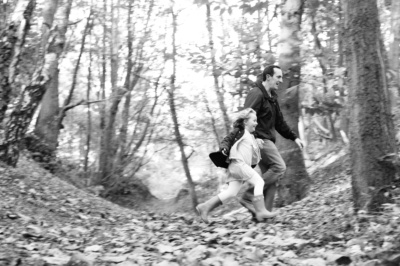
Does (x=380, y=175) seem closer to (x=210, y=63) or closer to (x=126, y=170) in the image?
(x=210, y=63)

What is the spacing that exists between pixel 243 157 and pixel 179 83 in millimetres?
15948

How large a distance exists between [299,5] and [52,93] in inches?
381

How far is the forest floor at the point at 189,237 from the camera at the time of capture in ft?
16.3

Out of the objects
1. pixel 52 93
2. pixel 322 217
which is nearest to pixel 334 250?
pixel 322 217

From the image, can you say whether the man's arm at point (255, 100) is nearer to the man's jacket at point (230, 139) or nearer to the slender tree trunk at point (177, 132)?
the man's jacket at point (230, 139)

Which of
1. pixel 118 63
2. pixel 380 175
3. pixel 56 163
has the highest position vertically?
pixel 118 63

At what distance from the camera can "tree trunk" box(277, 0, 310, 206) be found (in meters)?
10.9

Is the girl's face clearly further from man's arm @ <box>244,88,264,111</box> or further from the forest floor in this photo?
the forest floor

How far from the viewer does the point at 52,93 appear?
59.1 ft

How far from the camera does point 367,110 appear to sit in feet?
20.6

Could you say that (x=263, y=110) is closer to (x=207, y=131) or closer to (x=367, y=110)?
(x=367, y=110)

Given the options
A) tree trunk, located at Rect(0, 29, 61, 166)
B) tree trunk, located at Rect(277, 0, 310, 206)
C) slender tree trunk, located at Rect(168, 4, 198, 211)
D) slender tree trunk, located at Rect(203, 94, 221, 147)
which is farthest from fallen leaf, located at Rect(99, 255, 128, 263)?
slender tree trunk, located at Rect(203, 94, 221, 147)

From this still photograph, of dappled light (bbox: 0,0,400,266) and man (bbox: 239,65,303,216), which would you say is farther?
man (bbox: 239,65,303,216)

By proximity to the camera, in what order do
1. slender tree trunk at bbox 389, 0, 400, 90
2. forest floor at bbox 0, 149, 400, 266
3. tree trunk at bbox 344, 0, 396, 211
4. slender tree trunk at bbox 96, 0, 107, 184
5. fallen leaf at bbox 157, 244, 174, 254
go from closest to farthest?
forest floor at bbox 0, 149, 400, 266
fallen leaf at bbox 157, 244, 174, 254
tree trunk at bbox 344, 0, 396, 211
slender tree trunk at bbox 389, 0, 400, 90
slender tree trunk at bbox 96, 0, 107, 184
